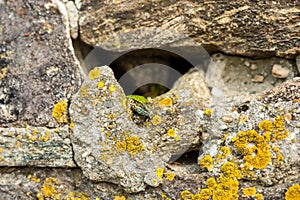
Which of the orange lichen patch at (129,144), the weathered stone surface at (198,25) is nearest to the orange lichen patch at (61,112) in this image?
the orange lichen patch at (129,144)

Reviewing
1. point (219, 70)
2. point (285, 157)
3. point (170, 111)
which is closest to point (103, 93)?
point (170, 111)

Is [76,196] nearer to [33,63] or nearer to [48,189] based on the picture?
[48,189]

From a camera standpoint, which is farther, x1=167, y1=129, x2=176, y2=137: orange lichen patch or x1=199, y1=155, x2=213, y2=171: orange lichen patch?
x1=167, y1=129, x2=176, y2=137: orange lichen patch

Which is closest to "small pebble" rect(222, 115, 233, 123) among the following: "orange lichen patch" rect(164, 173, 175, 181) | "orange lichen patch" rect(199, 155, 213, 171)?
"orange lichen patch" rect(199, 155, 213, 171)

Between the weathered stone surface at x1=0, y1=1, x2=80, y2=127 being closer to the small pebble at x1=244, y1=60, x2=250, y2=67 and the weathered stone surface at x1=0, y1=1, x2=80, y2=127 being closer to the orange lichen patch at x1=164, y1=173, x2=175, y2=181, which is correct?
the orange lichen patch at x1=164, y1=173, x2=175, y2=181

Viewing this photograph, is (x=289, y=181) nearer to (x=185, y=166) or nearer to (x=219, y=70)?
(x=185, y=166)

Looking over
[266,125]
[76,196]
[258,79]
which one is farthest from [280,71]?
[76,196]
